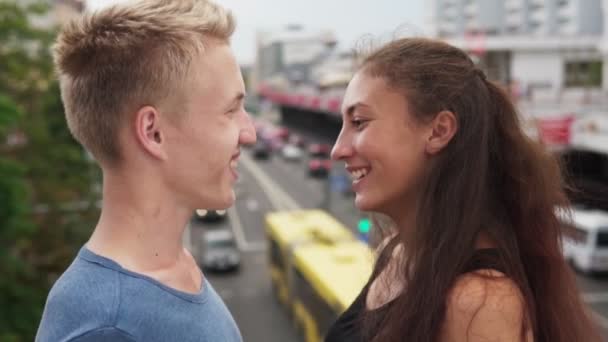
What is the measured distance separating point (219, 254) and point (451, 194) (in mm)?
19687

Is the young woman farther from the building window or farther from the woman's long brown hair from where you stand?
the building window

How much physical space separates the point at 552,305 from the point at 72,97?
1.50 meters

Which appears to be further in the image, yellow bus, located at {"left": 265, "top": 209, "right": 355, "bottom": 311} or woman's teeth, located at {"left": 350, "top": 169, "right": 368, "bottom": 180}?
yellow bus, located at {"left": 265, "top": 209, "right": 355, "bottom": 311}

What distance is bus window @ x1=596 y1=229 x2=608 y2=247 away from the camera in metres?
19.1

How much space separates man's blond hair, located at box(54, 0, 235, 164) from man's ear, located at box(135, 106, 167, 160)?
0.08ft

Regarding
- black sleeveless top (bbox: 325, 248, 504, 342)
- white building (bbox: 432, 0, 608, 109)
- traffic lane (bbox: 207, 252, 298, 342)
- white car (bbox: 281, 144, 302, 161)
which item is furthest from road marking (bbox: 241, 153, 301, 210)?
black sleeveless top (bbox: 325, 248, 504, 342)

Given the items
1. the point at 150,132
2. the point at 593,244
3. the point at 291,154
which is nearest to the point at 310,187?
the point at 291,154

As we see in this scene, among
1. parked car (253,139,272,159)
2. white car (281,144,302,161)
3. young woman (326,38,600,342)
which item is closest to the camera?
young woman (326,38,600,342)

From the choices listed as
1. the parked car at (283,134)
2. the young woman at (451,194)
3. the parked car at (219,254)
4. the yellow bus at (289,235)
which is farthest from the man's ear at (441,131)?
the parked car at (283,134)

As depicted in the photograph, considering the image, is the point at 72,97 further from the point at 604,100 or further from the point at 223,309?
the point at 604,100

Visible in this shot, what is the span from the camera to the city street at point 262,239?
16.5 m

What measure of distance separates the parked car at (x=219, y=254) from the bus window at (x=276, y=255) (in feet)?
11.2

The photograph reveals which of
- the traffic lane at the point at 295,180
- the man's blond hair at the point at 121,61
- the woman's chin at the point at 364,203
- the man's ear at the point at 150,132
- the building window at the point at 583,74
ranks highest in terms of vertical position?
the man's blond hair at the point at 121,61

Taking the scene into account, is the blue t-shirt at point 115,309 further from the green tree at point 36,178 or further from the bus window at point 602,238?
the bus window at point 602,238
